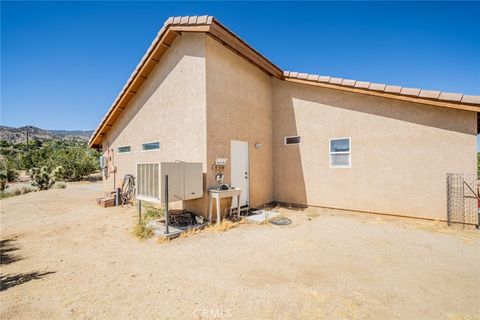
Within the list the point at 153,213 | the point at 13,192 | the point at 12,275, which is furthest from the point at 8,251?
the point at 13,192

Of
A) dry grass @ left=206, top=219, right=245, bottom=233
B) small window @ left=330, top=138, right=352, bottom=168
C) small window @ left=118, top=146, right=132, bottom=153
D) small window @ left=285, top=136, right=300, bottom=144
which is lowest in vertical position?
dry grass @ left=206, top=219, right=245, bottom=233

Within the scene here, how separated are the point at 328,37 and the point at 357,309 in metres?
10.8

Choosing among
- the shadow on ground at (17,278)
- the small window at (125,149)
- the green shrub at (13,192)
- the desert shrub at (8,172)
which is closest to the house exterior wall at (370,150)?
the small window at (125,149)

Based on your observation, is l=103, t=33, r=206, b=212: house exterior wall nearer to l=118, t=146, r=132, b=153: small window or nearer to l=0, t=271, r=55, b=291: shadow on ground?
l=118, t=146, r=132, b=153: small window

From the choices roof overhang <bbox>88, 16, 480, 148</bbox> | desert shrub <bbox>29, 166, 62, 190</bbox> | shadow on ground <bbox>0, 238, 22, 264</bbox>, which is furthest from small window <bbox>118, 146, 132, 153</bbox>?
desert shrub <bbox>29, 166, 62, 190</bbox>

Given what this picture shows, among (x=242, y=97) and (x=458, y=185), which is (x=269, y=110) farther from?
(x=458, y=185)

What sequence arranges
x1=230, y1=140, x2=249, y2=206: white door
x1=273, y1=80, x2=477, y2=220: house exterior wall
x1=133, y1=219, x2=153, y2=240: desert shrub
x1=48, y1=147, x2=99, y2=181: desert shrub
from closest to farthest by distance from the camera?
x1=133, y1=219, x2=153, y2=240: desert shrub < x1=273, y1=80, x2=477, y2=220: house exterior wall < x1=230, y1=140, x2=249, y2=206: white door < x1=48, y1=147, x2=99, y2=181: desert shrub

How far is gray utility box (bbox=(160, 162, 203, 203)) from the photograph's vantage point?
5.52 metres

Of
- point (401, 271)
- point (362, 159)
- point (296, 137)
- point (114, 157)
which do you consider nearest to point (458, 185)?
point (362, 159)

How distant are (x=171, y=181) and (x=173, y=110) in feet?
9.92

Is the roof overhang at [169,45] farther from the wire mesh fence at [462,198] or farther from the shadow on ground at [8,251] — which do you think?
the wire mesh fence at [462,198]

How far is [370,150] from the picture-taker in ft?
23.5

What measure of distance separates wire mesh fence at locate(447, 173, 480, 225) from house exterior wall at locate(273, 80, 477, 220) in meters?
0.15

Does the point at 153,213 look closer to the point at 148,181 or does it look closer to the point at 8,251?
the point at 148,181
